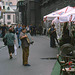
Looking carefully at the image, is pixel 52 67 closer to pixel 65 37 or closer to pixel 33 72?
pixel 33 72

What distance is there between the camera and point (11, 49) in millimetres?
12938

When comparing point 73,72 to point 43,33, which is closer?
point 73,72

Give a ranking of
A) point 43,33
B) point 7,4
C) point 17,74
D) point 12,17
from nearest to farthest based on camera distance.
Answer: point 17,74 → point 43,33 → point 12,17 → point 7,4

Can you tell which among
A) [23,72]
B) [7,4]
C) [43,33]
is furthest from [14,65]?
[7,4]

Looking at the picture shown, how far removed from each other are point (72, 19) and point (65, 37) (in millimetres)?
2564

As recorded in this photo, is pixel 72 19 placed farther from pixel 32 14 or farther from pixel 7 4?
pixel 7 4

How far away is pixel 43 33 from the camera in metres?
41.0

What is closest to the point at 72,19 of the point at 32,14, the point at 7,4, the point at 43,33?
the point at 43,33

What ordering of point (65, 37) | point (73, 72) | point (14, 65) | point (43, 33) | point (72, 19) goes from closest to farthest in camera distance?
point (73, 72), point (72, 19), point (14, 65), point (65, 37), point (43, 33)

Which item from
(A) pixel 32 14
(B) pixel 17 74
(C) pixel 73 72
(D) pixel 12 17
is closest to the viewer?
(C) pixel 73 72

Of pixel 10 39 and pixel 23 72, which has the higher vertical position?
pixel 10 39

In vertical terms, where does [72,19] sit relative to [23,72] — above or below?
above

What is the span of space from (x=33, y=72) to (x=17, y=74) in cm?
73

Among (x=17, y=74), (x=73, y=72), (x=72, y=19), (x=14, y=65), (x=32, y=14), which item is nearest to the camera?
(x=73, y=72)
